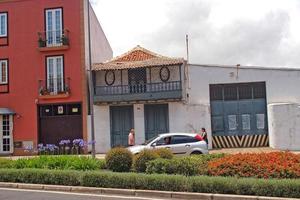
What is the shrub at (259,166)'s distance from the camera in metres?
11.7

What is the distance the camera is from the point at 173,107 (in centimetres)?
2820

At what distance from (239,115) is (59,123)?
11.4 metres

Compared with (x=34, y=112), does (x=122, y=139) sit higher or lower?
lower

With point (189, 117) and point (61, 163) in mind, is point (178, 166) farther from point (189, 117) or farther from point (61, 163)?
point (189, 117)

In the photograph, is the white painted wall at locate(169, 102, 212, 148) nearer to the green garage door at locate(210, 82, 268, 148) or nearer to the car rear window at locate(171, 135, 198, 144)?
the green garage door at locate(210, 82, 268, 148)

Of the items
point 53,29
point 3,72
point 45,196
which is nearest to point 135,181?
point 45,196

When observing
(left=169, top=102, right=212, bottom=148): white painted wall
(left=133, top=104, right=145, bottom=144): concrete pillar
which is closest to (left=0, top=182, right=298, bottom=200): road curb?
(left=133, top=104, right=145, bottom=144): concrete pillar

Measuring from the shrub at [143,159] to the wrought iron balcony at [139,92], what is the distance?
13.4 meters

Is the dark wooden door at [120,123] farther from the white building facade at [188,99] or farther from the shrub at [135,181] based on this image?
the shrub at [135,181]

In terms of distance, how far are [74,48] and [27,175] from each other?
15.9 metres

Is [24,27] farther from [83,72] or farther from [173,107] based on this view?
[173,107]

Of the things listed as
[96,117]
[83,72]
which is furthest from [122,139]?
[83,72]

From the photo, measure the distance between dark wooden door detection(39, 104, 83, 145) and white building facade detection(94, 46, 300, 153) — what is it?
1268 mm

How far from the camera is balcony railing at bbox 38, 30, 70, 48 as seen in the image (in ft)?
94.0
